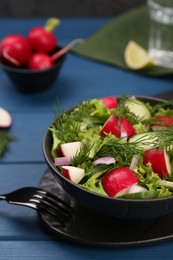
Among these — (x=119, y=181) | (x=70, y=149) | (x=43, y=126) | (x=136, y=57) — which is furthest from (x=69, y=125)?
(x=136, y=57)

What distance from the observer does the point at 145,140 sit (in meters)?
0.84

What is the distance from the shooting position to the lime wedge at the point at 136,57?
4.55 ft

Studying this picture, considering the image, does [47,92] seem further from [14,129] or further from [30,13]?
[30,13]

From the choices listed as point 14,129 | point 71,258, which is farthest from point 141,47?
point 71,258

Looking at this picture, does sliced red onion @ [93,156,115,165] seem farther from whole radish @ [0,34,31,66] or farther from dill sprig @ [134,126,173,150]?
whole radish @ [0,34,31,66]

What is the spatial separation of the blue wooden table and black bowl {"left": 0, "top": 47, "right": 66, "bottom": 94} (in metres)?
0.02

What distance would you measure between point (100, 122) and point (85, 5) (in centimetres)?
133

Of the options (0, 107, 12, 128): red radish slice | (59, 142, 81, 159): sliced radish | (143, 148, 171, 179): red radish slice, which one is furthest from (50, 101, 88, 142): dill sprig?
(0, 107, 12, 128): red radish slice

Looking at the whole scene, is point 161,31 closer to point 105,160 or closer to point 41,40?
point 41,40

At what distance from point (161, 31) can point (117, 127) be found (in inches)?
26.8

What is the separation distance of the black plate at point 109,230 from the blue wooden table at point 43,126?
0.06ft

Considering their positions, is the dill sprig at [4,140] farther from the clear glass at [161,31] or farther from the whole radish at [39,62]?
the clear glass at [161,31]

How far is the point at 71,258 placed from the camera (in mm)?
805

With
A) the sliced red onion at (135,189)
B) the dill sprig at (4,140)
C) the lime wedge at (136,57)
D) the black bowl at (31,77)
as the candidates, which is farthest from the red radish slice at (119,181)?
the lime wedge at (136,57)
